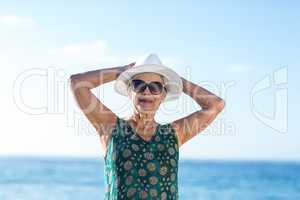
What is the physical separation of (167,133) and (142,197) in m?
0.42

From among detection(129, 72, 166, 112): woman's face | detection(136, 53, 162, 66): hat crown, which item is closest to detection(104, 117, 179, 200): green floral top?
detection(129, 72, 166, 112): woman's face

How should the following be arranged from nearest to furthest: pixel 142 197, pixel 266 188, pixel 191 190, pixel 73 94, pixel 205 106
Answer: pixel 142 197, pixel 73 94, pixel 205 106, pixel 191 190, pixel 266 188

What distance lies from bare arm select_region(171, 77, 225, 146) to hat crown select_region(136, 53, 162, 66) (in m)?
0.37

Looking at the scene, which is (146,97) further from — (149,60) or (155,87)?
(149,60)

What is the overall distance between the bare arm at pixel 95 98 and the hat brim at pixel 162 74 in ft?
0.22

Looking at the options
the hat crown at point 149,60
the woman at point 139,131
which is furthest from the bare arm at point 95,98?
the hat crown at point 149,60

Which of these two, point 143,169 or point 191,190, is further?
point 191,190

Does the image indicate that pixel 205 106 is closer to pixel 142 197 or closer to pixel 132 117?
pixel 132 117

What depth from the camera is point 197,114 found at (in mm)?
4004

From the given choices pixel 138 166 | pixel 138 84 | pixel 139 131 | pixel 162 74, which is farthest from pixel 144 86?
pixel 138 166

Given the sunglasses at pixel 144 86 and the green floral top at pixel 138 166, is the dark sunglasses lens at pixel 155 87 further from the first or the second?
the green floral top at pixel 138 166

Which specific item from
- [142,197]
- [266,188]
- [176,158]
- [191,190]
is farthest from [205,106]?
[266,188]

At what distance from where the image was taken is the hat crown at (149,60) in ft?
12.2

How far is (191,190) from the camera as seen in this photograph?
102ft
